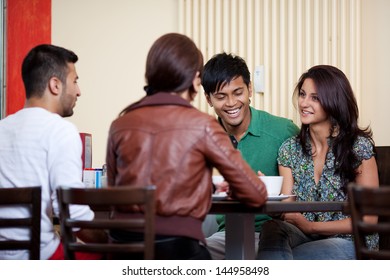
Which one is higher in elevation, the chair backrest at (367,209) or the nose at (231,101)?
the nose at (231,101)

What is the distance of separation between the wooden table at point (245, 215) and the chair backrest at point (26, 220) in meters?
0.51

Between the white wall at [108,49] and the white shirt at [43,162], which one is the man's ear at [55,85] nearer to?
the white shirt at [43,162]

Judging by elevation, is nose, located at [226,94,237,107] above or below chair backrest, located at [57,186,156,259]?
above

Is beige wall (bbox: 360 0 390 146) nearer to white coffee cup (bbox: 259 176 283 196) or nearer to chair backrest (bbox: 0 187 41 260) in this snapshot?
white coffee cup (bbox: 259 176 283 196)

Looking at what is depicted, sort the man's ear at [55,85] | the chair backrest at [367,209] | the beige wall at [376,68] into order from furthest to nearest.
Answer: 1. the beige wall at [376,68]
2. the man's ear at [55,85]
3. the chair backrest at [367,209]

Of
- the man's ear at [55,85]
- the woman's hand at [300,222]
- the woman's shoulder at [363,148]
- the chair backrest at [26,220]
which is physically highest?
the man's ear at [55,85]

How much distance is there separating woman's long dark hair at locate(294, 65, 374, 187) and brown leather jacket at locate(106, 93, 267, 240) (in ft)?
3.01

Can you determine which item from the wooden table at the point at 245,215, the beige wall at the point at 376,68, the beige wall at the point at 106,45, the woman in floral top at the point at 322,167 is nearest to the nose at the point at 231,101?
the woman in floral top at the point at 322,167

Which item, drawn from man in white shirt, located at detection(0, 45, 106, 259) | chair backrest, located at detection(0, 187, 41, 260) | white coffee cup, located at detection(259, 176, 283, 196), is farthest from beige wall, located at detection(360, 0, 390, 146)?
chair backrest, located at detection(0, 187, 41, 260)

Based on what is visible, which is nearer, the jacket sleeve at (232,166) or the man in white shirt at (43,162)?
the jacket sleeve at (232,166)

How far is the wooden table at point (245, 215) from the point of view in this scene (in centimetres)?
213

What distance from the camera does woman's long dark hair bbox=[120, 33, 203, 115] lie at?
2016mm

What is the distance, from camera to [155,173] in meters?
1.92
